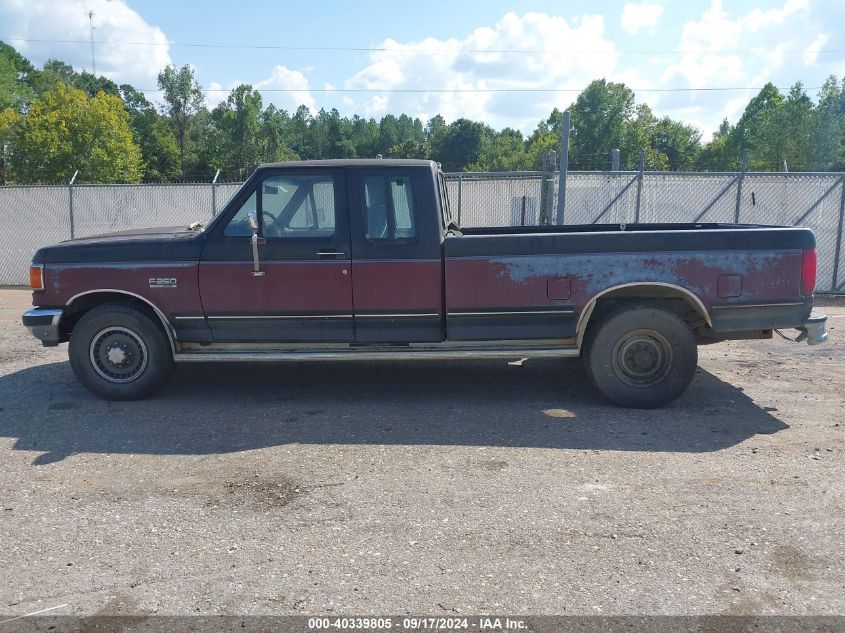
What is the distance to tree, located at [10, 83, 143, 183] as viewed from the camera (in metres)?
34.5

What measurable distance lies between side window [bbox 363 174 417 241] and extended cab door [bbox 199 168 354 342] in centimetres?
21

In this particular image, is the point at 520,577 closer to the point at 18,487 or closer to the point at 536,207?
the point at 18,487

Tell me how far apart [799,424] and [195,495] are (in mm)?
4668

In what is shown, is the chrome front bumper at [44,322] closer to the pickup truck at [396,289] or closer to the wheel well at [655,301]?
the pickup truck at [396,289]

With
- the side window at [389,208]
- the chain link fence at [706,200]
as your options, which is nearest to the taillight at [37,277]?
the side window at [389,208]

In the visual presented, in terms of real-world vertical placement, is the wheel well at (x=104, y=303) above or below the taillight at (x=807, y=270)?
below

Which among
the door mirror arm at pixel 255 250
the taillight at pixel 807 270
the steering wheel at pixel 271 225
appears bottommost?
the taillight at pixel 807 270

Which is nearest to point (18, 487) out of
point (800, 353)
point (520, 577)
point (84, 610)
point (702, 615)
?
point (84, 610)

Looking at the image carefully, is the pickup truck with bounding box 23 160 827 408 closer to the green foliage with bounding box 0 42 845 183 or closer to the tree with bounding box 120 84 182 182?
the green foliage with bounding box 0 42 845 183

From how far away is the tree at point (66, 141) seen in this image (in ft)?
113

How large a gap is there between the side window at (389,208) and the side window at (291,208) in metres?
0.32

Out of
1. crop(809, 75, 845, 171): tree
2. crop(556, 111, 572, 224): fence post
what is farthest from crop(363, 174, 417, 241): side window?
crop(809, 75, 845, 171): tree

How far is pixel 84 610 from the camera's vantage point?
3195mm

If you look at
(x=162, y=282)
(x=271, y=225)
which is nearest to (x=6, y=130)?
(x=162, y=282)
